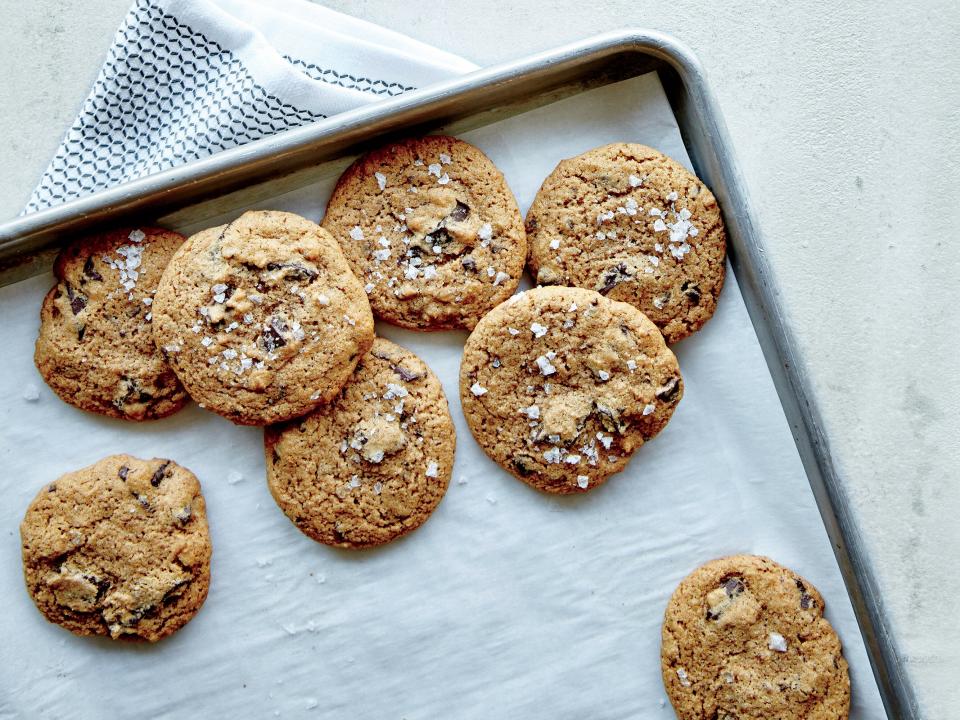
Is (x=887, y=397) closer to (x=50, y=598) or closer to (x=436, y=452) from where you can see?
(x=436, y=452)

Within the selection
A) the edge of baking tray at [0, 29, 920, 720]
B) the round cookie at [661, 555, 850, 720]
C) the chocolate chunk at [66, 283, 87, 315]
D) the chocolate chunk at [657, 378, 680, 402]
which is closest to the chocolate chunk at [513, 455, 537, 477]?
the chocolate chunk at [657, 378, 680, 402]

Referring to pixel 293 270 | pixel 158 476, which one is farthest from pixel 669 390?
pixel 158 476

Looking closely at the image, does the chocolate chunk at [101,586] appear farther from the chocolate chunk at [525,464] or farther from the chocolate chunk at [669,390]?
the chocolate chunk at [669,390]

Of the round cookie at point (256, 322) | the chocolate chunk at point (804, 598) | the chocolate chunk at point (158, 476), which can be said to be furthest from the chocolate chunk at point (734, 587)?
the chocolate chunk at point (158, 476)

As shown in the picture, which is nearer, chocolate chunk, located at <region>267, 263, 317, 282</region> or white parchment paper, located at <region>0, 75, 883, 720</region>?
chocolate chunk, located at <region>267, 263, 317, 282</region>

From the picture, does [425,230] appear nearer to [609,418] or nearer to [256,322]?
[256,322]

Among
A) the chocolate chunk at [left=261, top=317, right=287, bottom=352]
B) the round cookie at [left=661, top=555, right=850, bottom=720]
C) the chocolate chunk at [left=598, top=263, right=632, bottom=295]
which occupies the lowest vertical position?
the round cookie at [left=661, top=555, right=850, bottom=720]

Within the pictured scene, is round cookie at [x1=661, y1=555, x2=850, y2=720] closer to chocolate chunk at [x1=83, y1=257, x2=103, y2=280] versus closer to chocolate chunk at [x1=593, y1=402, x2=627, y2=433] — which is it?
chocolate chunk at [x1=593, y1=402, x2=627, y2=433]
